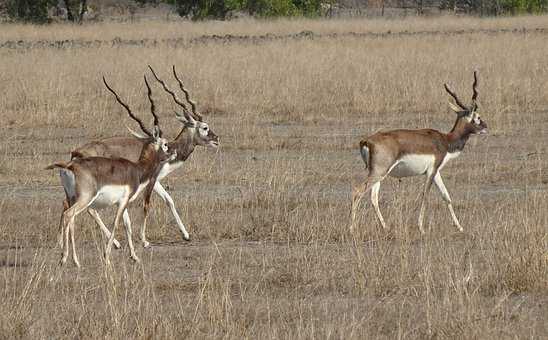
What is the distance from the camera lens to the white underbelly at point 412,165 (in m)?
10.2

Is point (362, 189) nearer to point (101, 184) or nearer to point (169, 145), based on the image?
point (169, 145)

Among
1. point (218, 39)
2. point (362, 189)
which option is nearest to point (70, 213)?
point (362, 189)

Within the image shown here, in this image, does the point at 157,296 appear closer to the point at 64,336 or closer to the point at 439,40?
the point at 64,336

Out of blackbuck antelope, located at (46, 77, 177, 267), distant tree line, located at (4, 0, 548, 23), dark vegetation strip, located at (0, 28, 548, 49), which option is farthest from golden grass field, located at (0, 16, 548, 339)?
distant tree line, located at (4, 0, 548, 23)

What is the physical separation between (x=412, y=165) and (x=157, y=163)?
231 cm

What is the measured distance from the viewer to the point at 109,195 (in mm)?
8508

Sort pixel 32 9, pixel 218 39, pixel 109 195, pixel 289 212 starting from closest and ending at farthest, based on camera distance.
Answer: pixel 109 195 → pixel 289 212 → pixel 218 39 → pixel 32 9

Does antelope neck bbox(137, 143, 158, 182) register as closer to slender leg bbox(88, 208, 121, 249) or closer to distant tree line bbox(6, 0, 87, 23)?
slender leg bbox(88, 208, 121, 249)

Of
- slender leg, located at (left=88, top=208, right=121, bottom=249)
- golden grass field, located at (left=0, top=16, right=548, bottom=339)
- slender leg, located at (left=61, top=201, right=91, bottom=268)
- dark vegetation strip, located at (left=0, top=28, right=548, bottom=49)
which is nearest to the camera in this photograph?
golden grass field, located at (left=0, top=16, right=548, bottom=339)

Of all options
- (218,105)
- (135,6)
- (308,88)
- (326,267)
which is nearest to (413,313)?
(326,267)

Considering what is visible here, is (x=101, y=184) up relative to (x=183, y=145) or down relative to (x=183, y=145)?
up

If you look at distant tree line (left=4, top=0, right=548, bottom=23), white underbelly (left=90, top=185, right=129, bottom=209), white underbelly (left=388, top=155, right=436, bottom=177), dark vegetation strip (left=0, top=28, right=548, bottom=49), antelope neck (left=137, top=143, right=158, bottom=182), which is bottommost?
distant tree line (left=4, top=0, right=548, bottom=23)

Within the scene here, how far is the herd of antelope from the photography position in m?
8.34

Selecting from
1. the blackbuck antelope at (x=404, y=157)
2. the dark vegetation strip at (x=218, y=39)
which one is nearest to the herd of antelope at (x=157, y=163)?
the blackbuck antelope at (x=404, y=157)
